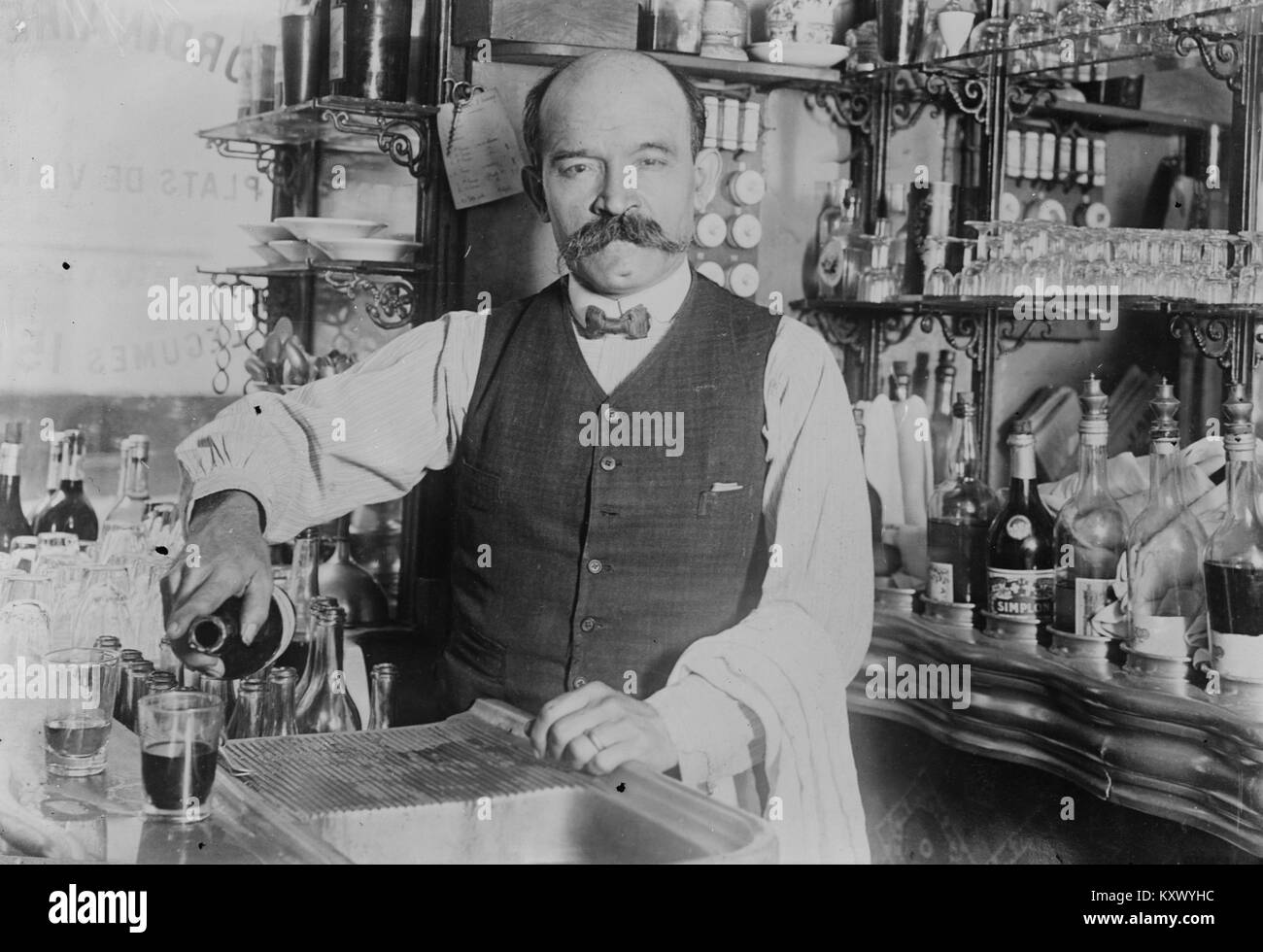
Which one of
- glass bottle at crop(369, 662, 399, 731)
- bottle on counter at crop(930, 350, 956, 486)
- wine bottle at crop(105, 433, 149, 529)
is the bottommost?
glass bottle at crop(369, 662, 399, 731)

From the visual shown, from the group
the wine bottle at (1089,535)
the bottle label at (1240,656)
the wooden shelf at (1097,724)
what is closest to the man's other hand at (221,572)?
the wooden shelf at (1097,724)

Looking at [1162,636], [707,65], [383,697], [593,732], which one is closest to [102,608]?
[383,697]

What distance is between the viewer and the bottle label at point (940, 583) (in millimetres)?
2016

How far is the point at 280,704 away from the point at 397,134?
79 cm

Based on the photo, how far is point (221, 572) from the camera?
1659mm

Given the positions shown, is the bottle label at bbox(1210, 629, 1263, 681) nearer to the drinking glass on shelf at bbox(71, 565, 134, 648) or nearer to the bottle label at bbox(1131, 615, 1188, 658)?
the bottle label at bbox(1131, 615, 1188, 658)

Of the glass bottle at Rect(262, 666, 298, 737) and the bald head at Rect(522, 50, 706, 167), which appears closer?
the glass bottle at Rect(262, 666, 298, 737)

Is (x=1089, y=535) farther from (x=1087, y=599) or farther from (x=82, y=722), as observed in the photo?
(x=82, y=722)

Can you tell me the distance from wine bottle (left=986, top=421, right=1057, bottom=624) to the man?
0.78ft

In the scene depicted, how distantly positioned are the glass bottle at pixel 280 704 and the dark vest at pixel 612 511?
0.24m

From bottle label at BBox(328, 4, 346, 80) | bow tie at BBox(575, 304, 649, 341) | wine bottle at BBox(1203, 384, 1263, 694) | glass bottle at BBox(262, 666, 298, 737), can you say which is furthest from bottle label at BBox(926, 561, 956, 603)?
bottle label at BBox(328, 4, 346, 80)

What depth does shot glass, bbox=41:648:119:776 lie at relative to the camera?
1.29 m

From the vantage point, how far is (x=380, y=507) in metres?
1.94

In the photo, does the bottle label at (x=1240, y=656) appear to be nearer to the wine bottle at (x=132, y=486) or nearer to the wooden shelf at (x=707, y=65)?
the wooden shelf at (x=707, y=65)
